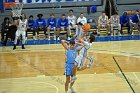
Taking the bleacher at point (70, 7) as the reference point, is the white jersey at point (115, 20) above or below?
below

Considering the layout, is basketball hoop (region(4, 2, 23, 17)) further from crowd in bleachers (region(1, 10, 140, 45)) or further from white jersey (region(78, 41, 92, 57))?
white jersey (region(78, 41, 92, 57))

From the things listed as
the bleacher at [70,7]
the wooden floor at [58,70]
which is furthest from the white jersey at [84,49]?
the bleacher at [70,7]

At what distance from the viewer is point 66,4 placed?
94.0ft

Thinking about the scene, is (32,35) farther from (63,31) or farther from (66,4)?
(66,4)

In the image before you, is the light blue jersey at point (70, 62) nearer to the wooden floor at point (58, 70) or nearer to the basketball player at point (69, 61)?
the basketball player at point (69, 61)

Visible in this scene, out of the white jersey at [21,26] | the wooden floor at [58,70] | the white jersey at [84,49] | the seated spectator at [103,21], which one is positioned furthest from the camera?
the seated spectator at [103,21]

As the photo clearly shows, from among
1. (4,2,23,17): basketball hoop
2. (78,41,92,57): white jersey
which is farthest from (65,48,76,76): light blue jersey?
(4,2,23,17): basketball hoop

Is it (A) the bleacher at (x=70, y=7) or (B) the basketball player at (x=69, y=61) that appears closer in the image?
(B) the basketball player at (x=69, y=61)

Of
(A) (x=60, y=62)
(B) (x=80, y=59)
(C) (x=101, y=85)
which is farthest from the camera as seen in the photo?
(A) (x=60, y=62)

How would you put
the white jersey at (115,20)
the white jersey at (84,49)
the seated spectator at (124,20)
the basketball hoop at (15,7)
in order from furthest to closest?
the basketball hoop at (15,7) → the seated spectator at (124,20) → the white jersey at (115,20) → the white jersey at (84,49)

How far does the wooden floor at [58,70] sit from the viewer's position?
12359 millimetres

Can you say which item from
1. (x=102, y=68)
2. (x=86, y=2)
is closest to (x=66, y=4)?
(x=86, y=2)

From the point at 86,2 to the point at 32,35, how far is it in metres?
5.88

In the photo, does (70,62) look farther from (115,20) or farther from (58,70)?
(115,20)
